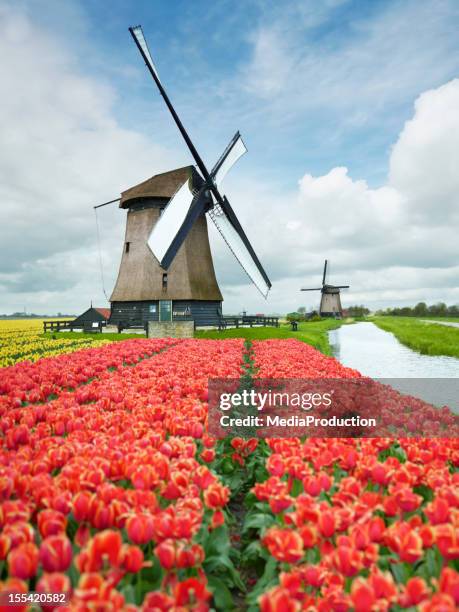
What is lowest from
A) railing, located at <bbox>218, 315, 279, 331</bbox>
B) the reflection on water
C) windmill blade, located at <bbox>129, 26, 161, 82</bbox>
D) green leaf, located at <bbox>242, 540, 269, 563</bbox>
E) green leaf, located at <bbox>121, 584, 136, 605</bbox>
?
the reflection on water

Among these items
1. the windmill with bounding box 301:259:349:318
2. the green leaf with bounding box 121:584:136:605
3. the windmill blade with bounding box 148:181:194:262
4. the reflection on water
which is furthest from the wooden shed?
the windmill with bounding box 301:259:349:318

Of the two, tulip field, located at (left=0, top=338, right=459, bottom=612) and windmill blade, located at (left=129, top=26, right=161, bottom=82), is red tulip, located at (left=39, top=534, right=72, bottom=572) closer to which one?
tulip field, located at (left=0, top=338, right=459, bottom=612)

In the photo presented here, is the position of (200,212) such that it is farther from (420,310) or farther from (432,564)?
(420,310)

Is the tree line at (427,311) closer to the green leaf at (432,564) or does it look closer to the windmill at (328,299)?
the windmill at (328,299)

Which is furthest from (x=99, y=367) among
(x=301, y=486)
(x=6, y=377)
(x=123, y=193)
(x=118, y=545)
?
(x=123, y=193)

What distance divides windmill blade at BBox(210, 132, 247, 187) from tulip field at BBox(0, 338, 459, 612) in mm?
21612

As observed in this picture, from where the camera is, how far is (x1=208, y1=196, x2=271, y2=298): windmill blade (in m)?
23.6

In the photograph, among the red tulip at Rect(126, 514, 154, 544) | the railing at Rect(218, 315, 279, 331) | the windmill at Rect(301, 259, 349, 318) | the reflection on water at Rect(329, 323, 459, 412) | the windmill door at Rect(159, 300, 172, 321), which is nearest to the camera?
the red tulip at Rect(126, 514, 154, 544)

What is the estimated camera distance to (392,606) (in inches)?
71.1

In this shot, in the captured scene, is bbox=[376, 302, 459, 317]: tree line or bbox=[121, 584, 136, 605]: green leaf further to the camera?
bbox=[376, 302, 459, 317]: tree line

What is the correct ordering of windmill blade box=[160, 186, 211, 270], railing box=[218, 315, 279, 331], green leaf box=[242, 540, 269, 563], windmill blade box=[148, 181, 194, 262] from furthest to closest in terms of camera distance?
railing box=[218, 315, 279, 331], windmill blade box=[148, 181, 194, 262], windmill blade box=[160, 186, 211, 270], green leaf box=[242, 540, 269, 563]

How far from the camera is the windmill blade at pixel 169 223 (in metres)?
19.4

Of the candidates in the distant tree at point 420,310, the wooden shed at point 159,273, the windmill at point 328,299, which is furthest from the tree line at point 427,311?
the wooden shed at point 159,273

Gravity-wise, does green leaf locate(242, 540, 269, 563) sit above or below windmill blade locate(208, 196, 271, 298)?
below
